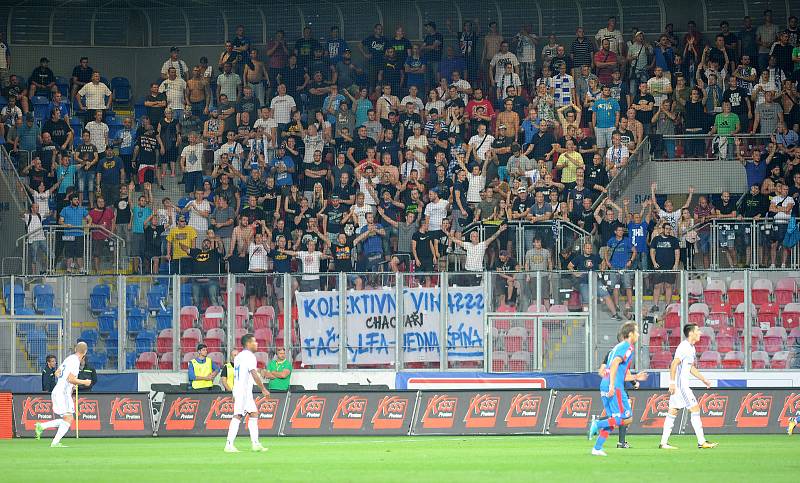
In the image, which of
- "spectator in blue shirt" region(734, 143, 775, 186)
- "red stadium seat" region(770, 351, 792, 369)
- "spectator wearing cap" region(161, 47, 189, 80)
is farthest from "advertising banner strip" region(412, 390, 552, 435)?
"spectator wearing cap" region(161, 47, 189, 80)

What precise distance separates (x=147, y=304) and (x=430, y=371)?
641cm

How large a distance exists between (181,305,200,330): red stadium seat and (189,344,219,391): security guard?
104cm

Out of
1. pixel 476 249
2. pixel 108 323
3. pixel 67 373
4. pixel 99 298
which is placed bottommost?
pixel 67 373

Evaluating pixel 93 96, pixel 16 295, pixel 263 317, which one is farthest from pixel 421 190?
pixel 93 96

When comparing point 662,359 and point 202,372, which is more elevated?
point 662,359

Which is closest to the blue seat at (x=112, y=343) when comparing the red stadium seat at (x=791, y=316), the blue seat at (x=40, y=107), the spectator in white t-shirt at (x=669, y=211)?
the blue seat at (x=40, y=107)

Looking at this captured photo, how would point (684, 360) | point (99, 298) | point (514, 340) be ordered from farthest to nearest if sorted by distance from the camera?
point (99, 298), point (514, 340), point (684, 360)

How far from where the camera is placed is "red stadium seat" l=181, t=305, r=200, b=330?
29.2 m

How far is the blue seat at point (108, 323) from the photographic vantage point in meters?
29.5

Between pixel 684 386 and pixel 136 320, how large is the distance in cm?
1339

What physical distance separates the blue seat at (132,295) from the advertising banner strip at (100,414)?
102 inches

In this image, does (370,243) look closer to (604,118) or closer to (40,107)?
(604,118)

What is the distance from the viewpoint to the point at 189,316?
29250 mm

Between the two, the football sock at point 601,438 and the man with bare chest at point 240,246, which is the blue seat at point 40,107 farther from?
the football sock at point 601,438
